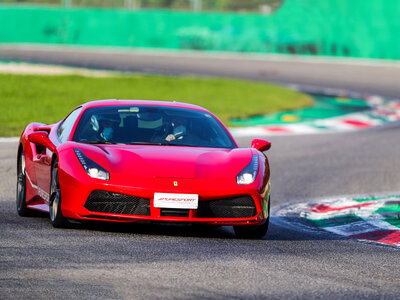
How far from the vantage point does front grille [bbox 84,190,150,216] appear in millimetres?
7312

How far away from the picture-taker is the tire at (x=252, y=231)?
7789mm

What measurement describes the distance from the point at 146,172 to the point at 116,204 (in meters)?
0.33

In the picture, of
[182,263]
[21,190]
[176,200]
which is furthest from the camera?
[21,190]

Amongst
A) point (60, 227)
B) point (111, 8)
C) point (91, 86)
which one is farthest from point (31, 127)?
point (111, 8)

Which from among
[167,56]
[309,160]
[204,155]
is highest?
[204,155]

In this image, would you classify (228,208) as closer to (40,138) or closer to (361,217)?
(40,138)

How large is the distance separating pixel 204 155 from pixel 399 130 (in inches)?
421

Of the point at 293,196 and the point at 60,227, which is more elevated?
the point at 60,227

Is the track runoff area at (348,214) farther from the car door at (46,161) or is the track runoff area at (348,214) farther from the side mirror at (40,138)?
the side mirror at (40,138)

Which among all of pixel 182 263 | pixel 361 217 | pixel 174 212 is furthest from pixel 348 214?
pixel 182 263

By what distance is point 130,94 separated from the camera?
72.3 ft

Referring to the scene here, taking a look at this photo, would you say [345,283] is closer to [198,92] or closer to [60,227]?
[60,227]

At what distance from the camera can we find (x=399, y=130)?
17922 millimetres

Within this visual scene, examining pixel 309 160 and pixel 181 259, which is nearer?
pixel 181 259
